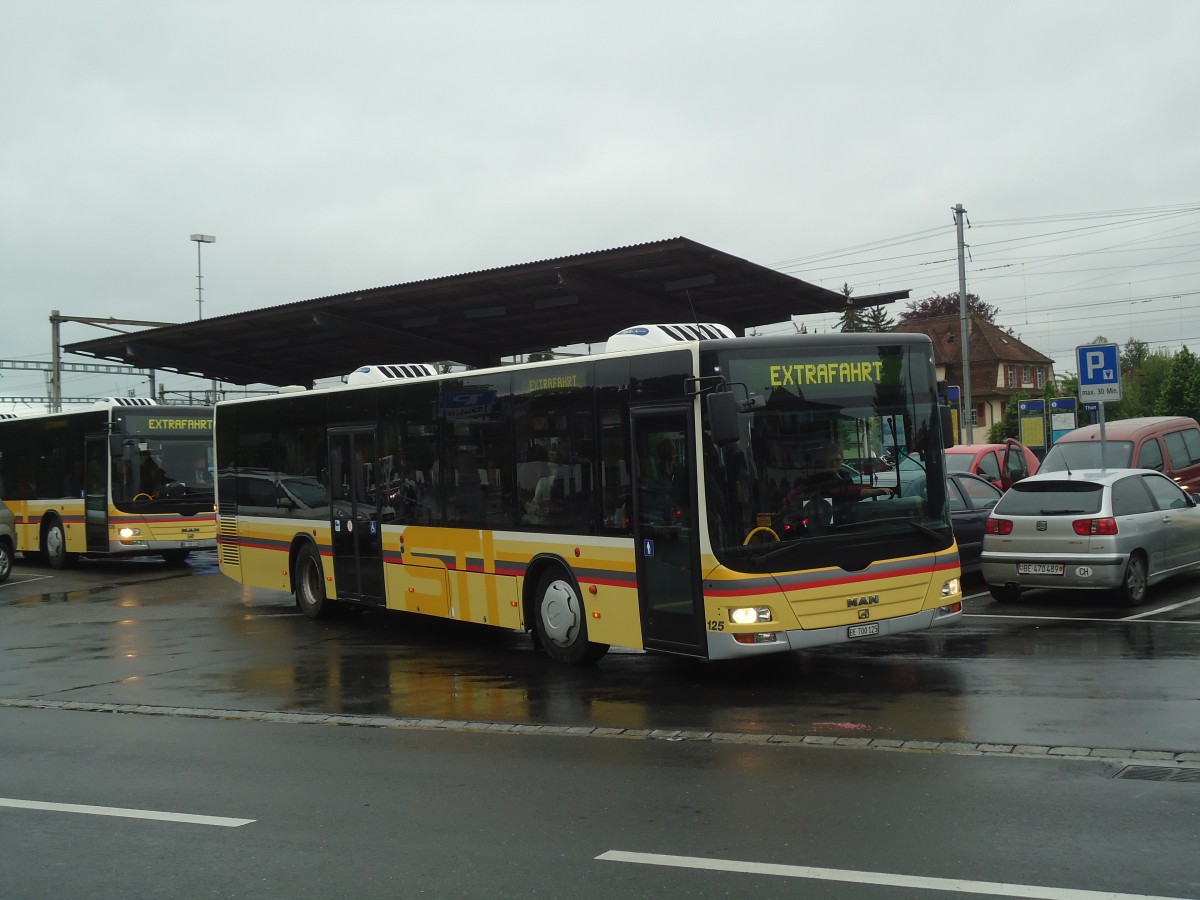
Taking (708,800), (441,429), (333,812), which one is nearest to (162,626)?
(441,429)

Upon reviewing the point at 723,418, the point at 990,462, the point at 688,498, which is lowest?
the point at 688,498

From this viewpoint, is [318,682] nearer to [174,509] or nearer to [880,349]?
[880,349]

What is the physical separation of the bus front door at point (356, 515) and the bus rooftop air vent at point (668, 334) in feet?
16.7

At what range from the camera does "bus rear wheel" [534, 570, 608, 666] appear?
38.6ft

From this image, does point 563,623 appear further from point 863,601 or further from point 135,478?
point 135,478

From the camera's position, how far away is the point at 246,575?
1861cm

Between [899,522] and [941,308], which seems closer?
[899,522]

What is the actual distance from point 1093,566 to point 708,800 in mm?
8632

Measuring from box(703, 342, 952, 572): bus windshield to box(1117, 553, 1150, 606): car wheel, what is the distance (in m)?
4.50

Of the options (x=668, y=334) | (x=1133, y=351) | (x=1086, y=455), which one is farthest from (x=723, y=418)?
(x=1133, y=351)

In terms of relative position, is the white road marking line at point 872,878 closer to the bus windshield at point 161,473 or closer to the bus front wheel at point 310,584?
the bus front wheel at point 310,584

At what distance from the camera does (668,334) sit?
11.0m

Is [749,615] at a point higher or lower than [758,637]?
higher

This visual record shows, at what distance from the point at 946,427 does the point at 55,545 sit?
862 inches
